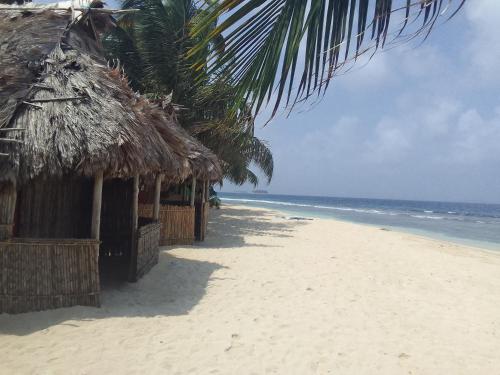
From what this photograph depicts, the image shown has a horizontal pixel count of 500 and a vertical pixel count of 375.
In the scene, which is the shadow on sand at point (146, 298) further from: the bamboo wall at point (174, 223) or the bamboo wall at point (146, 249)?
the bamboo wall at point (174, 223)

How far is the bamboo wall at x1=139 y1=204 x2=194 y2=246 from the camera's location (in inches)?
340

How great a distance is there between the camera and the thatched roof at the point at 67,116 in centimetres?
412

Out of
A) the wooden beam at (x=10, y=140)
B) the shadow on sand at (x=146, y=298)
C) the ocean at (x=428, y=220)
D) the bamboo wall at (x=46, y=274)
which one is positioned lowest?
the ocean at (x=428, y=220)

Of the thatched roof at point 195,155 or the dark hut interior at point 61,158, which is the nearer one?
the dark hut interior at point 61,158

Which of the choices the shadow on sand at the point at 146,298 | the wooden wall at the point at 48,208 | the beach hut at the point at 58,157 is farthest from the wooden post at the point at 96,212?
the shadow on sand at the point at 146,298

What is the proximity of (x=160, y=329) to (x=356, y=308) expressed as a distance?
249 centimetres

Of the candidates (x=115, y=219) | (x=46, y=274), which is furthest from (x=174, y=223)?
(x=46, y=274)

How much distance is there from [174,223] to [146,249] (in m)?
2.74

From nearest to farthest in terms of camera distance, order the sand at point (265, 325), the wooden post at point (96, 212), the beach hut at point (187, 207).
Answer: the sand at point (265, 325) < the wooden post at point (96, 212) < the beach hut at point (187, 207)

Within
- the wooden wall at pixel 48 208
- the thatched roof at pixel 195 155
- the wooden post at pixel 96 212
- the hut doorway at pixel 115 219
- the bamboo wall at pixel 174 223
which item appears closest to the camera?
the wooden post at pixel 96 212

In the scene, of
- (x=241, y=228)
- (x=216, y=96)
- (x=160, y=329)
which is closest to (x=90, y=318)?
(x=160, y=329)

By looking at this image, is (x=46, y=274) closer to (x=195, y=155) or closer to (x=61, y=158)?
(x=61, y=158)

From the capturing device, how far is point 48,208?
517 centimetres

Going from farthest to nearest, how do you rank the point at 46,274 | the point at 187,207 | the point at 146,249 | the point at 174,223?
the point at 187,207 < the point at 174,223 < the point at 146,249 < the point at 46,274
